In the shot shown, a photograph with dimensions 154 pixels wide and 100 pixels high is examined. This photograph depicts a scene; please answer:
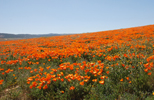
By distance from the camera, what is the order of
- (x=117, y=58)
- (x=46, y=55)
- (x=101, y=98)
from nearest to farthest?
(x=101, y=98) < (x=117, y=58) < (x=46, y=55)

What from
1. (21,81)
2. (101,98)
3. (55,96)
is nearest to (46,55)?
(21,81)

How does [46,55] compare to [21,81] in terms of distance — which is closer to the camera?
[21,81]

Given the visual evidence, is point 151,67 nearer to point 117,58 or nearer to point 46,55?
point 117,58

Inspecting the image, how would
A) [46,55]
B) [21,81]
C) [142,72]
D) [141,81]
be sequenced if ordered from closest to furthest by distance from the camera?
[141,81], [142,72], [21,81], [46,55]

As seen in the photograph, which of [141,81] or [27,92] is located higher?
[141,81]

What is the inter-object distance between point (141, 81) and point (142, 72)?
41 cm

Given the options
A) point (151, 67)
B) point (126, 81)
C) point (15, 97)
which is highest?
point (151, 67)

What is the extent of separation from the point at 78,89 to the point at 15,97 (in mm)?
1810

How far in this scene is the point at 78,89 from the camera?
3.41 metres

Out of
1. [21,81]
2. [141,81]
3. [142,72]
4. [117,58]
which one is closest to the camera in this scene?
[141,81]

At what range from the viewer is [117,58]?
4988 mm

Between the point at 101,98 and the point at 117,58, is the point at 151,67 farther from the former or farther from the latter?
the point at 101,98

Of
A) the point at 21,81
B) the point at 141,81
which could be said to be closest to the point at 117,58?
the point at 141,81

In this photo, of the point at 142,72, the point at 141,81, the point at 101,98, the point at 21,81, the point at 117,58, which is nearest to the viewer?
the point at 101,98
